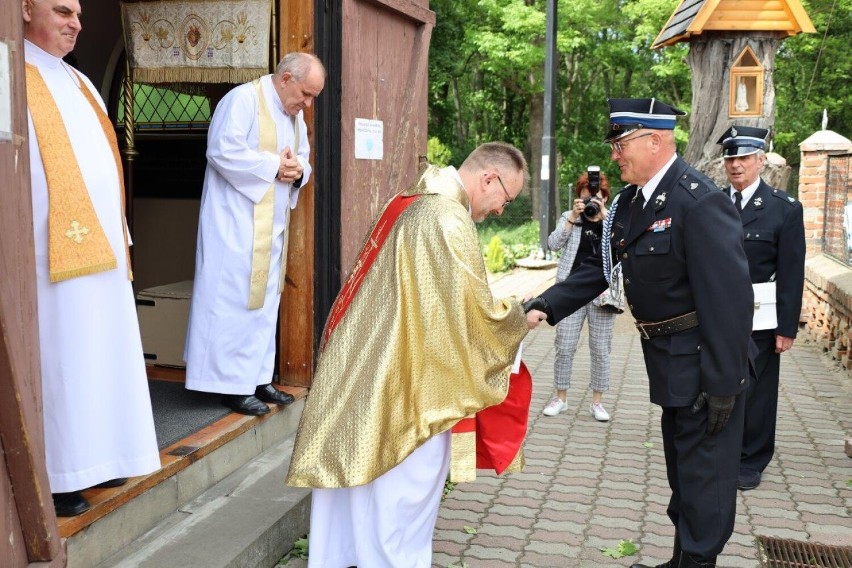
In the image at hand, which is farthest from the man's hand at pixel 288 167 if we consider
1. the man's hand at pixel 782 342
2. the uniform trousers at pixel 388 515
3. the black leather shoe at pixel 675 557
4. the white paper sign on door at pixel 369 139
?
the man's hand at pixel 782 342

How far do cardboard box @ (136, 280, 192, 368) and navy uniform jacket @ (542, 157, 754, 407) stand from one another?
296 centimetres

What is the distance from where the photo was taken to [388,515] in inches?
133

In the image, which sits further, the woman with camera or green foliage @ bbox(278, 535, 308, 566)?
the woman with camera

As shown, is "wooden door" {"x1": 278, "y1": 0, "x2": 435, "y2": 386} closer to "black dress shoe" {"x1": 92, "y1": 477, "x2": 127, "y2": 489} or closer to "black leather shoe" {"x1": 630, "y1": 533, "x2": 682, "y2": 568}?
"black dress shoe" {"x1": 92, "y1": 477, "x2": 127, "y2": 489}

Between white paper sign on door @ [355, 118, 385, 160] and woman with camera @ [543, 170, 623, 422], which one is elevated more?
white paper sign on door @ [355, 118, 385, 160]

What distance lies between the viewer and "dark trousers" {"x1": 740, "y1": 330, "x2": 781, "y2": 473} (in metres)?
5.14

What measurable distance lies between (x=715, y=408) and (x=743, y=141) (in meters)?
2.08

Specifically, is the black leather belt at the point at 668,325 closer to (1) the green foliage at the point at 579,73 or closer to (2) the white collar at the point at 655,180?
(2) the white collar at the point at 655,180

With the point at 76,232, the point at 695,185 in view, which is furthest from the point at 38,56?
the point at 695,185

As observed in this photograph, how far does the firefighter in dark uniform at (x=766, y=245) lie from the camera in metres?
4.94

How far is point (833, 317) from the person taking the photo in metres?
9.11

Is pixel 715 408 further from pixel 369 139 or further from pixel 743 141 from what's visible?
pixel 369 139

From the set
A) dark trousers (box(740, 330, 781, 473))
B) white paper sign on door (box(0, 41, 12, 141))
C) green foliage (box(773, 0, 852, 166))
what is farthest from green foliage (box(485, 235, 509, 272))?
green foliage (box(773, 0, 852, 166))

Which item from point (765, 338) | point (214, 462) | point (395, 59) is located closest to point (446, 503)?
point (214, 462)
